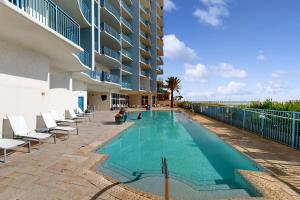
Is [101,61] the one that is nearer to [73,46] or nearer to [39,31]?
[73,46]

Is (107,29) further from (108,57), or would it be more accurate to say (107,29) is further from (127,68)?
(127,68)

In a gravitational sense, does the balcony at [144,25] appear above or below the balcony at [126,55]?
above

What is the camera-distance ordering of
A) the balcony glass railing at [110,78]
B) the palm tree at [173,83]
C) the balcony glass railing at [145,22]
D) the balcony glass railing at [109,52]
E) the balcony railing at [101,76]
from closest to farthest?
the balcony railing at [101,76]
the balcony glass railing at [110,78]
the balcony glass railing at [109,52]
the balcony glass railing at [145,22]
the palm tree at [173,83]

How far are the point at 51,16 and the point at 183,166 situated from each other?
23.7 ft

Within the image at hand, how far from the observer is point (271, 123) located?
9.49 meters

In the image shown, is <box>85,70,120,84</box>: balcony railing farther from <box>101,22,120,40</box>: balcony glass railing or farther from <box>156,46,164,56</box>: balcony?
<box>156,46,164,56</box>: balcony

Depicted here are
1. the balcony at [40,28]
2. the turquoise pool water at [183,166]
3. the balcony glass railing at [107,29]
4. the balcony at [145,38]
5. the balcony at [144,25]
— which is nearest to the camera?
the turquoise pool water at [183,166]

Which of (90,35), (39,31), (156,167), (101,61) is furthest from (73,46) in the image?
(101,61)

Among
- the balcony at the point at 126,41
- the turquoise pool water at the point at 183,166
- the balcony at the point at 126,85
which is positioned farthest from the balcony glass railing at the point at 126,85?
the turquoise pool water at the point at 183,166

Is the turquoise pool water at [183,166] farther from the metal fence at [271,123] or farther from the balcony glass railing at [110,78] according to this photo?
the balcony glass railing at [110,78]

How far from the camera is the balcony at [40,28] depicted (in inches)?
211

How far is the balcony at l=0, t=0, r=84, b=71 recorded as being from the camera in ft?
17.6

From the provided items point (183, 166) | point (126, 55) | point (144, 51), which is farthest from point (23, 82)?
point (144, 51)

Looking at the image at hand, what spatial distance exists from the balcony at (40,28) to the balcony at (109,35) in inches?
601
